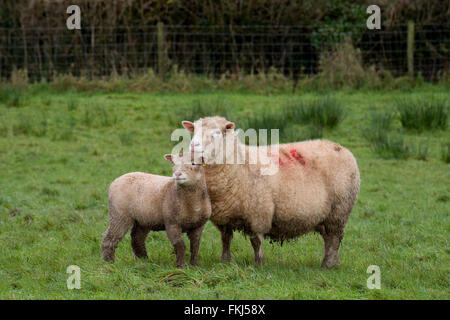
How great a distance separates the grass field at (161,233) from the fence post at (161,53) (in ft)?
4.25

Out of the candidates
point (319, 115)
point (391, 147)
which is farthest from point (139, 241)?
point (319, 115)

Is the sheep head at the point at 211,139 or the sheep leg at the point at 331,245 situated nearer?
the sheep head at the point at 211,139

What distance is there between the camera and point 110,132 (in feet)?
42.4

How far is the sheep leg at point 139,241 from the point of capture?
698cm

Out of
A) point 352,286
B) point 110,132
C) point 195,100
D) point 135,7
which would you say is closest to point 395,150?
point 195,100

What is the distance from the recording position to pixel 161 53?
16.1m

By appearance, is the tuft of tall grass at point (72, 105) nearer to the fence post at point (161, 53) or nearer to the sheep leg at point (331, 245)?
A: the fence post at point (161, 53)

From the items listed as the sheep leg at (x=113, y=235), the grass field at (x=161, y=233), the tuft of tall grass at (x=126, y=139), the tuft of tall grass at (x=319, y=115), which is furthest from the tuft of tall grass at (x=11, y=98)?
the sheep leg at (x=113, y=235)

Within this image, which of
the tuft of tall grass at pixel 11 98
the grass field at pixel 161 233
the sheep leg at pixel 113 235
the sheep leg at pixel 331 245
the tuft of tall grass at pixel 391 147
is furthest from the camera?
the tuft of tall grass at pixel 11 98

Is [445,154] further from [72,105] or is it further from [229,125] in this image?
[72,105]

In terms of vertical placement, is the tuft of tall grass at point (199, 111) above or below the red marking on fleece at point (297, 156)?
below

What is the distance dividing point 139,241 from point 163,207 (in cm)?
66

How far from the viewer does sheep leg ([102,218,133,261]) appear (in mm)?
6781

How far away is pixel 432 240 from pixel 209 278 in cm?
279
